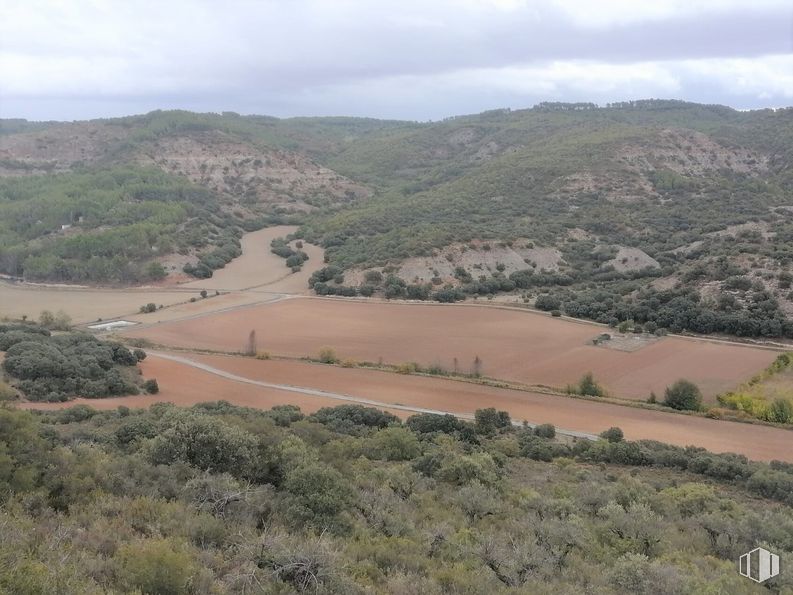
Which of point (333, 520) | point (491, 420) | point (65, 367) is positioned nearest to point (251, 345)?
point (65, 367)

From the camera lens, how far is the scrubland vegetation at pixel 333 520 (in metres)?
9.09

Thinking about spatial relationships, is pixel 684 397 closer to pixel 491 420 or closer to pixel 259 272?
pixel 491 420

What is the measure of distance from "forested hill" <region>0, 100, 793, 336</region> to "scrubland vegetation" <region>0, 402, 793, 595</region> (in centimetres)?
3518

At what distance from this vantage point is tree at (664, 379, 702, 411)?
3409 centimetres

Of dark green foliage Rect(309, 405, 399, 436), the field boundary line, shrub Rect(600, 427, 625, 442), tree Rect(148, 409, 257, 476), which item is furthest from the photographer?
the field boundary line

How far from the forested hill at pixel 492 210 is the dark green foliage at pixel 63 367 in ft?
107

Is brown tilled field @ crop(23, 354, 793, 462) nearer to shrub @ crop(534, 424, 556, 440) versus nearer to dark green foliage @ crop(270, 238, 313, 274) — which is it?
shrub @ crop(534, 424, 556, 440)

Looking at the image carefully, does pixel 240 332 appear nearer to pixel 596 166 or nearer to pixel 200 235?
pixel 200 235

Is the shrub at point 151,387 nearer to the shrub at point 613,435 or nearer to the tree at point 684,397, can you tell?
the shrub at point 613,435

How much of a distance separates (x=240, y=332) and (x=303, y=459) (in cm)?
3921

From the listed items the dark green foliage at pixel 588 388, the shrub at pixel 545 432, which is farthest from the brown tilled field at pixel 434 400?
the shrub at pixel 545 432

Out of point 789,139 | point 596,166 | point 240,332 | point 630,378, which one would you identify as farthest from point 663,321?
point 789,139

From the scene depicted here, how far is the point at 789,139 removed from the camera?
125 m

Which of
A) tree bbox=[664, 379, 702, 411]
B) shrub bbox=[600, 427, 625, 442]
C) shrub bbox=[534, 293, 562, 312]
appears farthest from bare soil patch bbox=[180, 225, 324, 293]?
shrub bbox=[600, 427, 625, 442]
